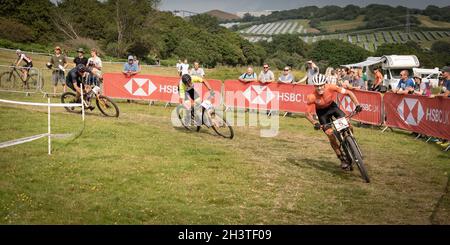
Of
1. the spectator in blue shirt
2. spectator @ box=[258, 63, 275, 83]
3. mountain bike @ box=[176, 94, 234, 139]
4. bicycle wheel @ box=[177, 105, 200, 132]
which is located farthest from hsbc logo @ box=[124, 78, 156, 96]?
mountain bike @ box=[176, 94, 234, 139]

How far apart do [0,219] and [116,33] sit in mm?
72262

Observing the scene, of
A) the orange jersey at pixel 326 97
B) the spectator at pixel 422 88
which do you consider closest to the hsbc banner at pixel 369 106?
the spectator at pixel 422 88

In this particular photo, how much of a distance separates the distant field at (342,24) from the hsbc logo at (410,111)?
12691 centimetres

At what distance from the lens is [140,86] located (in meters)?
22.7

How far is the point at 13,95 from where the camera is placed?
73.9 ft

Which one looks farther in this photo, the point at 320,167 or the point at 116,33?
the point at 116,33

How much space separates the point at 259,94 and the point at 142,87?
5.63 metres

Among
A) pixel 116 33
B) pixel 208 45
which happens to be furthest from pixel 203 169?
pixel 208 45

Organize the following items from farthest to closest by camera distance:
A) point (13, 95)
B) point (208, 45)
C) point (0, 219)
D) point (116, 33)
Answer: point (208, 45)
point (116, 33)
point (13, 95)
point (0, 219)

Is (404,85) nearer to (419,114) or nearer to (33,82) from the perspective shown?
(419,114)

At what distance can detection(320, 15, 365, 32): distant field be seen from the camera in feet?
456

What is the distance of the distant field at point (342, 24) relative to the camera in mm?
139000

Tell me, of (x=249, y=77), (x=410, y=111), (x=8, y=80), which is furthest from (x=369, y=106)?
(x=8, y=80)
